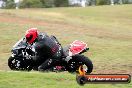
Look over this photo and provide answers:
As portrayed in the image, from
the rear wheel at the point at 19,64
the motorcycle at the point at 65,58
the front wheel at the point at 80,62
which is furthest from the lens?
the rear wheel at the point at 19,64

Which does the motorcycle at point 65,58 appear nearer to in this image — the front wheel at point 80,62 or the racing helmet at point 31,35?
the front wheel at point 80,62

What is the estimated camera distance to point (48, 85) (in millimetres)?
9602

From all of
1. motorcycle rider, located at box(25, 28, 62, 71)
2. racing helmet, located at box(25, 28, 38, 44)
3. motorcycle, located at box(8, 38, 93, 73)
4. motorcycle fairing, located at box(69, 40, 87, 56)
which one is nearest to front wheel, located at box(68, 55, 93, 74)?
motorcycle, located at box(8, 38, 93, 73)

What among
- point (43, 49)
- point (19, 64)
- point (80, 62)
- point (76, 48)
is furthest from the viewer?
point (19, 64)

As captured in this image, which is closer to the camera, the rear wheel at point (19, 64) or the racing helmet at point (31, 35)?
the racing helmet at point (31, 35)

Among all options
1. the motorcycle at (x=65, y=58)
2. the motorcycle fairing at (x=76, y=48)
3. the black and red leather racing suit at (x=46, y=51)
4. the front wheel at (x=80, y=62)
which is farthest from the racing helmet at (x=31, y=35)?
the front wheel at (x=80, y=62)

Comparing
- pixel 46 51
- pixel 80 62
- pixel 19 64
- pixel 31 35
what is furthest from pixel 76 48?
pixel 19 64

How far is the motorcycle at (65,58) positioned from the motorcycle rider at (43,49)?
0.19 m

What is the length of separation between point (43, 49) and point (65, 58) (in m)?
0.73

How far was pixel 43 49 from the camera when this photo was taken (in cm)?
1333

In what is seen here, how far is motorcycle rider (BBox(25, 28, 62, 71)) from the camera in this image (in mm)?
13273

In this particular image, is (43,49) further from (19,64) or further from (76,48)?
(19,64)

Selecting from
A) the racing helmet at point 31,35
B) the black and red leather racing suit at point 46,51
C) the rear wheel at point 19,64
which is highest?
the racing helmet at point 31,35

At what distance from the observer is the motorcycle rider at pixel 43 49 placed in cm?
1327
